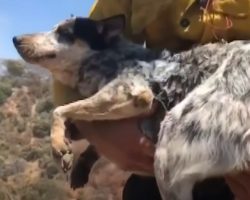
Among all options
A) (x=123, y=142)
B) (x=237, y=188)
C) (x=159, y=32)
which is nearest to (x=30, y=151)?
(x=159, y=32)

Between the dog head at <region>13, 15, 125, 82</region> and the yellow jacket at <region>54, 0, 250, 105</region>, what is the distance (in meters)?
0.15

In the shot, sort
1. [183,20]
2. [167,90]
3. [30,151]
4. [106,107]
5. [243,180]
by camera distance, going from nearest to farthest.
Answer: [243,180] → [167,90] → [106,107] → [183,20] → [30,151]

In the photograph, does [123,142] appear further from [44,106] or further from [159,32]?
[44,106]

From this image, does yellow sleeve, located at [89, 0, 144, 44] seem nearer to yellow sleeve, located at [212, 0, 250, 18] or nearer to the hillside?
yellow sleeve, located at [212, 0, 250, 18]

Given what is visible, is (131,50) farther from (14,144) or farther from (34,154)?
(14,144)

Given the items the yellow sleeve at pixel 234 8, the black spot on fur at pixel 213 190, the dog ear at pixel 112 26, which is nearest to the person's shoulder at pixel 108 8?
the dog ear at pixel 112 26

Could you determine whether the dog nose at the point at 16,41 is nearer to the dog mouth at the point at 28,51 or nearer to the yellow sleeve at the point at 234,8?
the dog mouth at the point at 28,51

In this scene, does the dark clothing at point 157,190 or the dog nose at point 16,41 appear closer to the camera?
the dark clothing at point 157,190

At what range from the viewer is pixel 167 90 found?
220 inches

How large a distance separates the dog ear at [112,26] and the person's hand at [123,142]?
67 centimetres

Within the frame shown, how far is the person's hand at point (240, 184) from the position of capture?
16.8ft

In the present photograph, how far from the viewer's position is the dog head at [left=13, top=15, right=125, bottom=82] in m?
6.04

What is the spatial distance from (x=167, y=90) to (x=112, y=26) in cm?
76

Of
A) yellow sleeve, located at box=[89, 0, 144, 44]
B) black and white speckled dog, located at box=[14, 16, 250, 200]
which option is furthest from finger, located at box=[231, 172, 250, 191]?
yellow sleeve, located at box=[89, 0, 144, 44]
